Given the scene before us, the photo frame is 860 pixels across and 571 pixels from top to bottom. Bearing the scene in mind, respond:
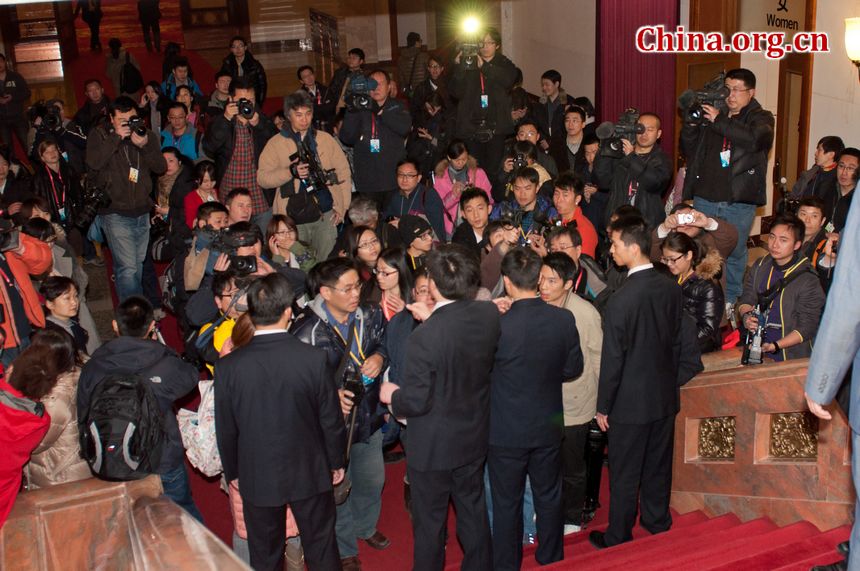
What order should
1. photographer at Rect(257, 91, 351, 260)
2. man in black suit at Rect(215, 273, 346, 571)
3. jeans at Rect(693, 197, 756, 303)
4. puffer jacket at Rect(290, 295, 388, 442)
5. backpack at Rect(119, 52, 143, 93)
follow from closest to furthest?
man in black suit at Rect(215, 273, 346, 571) → puffer jacket at Rect(290, 295, 388, 442) → jeans at Rect(693, 197, 756, 303) → photographer at Rect(257, 91, 351, 260) → backpack at Rect(119, 52, 143, 93)

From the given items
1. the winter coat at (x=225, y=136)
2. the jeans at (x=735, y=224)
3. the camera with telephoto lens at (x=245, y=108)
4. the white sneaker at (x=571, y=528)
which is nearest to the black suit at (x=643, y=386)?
the white sneaker at (x=571, y=528)

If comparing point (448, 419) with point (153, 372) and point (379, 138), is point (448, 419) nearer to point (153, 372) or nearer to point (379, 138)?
point (153, 372)

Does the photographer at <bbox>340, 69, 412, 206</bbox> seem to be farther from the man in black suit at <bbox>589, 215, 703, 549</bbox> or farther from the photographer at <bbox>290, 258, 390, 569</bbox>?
the man in black suit at <bbox>589, 215, 703, 549</bbox>

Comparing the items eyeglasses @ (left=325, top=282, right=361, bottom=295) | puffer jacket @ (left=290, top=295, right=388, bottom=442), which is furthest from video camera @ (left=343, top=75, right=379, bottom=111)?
eyeglasses @ (left=325, top=282, right=361, bottom=295)

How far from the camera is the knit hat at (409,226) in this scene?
Result: 6148 mm

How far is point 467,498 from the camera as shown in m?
4.08

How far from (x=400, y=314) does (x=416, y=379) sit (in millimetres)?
772

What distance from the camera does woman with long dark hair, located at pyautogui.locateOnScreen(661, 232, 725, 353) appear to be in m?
5.03

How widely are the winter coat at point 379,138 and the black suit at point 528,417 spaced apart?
13.4 ft

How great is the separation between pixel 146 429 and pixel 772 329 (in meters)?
3.42

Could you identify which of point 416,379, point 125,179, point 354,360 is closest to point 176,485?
point 354,360

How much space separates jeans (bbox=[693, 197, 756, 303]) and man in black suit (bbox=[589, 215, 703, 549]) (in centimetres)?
255

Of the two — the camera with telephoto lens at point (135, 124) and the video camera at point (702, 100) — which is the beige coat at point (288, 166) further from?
the video camera at point (702, 100)

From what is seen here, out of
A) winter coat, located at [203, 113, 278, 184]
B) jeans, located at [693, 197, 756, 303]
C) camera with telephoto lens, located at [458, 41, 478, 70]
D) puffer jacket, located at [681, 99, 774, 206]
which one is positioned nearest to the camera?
puffer jacket, located at [681, 99, 774, 206]
